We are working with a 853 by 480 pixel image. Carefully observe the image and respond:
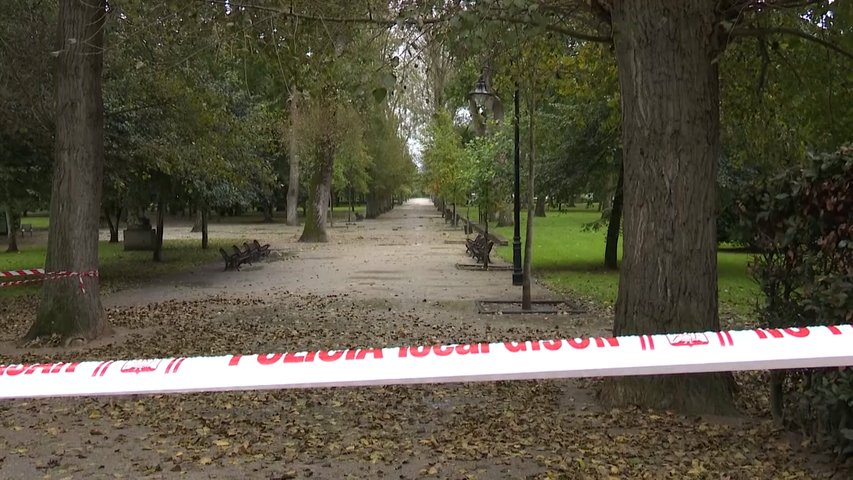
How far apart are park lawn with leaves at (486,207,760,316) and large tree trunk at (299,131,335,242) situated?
28.5 ft

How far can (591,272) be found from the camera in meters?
19.4

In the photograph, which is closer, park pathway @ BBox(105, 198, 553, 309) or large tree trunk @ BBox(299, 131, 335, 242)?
park pathway @ BBox(105, 198, 553, 309)

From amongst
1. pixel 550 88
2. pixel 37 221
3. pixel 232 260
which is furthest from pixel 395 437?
pixel 37 221

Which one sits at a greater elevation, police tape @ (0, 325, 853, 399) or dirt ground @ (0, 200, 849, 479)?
police tape @ (0, 325, 853, 399)

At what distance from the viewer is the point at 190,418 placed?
6.09 m

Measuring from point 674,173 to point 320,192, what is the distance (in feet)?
91.4

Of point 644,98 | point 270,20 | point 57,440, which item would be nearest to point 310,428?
point 57,440

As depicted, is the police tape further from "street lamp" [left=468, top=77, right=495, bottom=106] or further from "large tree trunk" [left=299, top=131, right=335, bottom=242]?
"large tree trunk" [left=299, top=131, right=335, bottom=242]

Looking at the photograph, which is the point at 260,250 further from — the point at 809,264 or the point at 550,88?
the point at 809,264

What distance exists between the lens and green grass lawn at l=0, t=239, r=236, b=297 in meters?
18.2

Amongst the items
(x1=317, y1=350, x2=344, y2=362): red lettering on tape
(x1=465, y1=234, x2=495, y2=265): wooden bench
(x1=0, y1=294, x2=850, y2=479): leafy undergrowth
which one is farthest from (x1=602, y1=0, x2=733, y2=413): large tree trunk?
(x1=465, y1=234, x2=495, y2=265): wooden bench

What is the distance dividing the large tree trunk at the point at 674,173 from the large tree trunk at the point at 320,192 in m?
25.3

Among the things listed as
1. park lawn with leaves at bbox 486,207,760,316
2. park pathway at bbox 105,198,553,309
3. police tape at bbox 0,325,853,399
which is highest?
police tape at bbox 0,325,853,399

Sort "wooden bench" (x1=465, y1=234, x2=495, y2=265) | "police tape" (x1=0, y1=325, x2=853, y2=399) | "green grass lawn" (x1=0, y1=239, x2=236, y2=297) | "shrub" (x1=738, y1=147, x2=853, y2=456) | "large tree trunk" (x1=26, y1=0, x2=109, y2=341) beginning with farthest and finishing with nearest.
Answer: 1. "wooden bench" (x1=465, y1=234, x2=495, y2=265)
2. "green grass lawn" (x1=0, y1=239, x2=236, y2=297)
3. "large tree trunk" (x1=26, y1=0, x2=109, y2=341)
4. "shrub" (x1=738, y1=147, x2=853, y2=456)
5. "police tape" (x1=0, y1=325, x2=853, y2=399)
